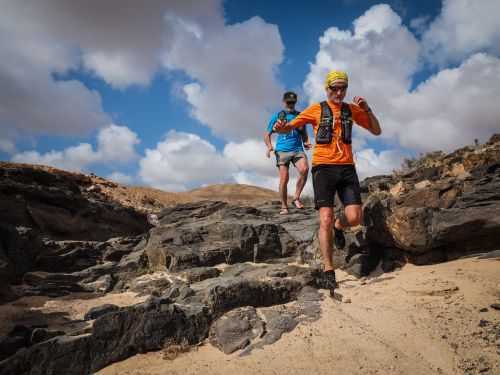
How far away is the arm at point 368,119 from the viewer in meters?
4.64

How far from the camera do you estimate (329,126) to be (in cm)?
444

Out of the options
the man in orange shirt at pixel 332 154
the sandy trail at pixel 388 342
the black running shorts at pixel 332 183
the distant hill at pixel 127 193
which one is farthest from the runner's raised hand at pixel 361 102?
the distant hill at pixel 127 193

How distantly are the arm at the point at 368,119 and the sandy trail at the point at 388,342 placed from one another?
207 cm

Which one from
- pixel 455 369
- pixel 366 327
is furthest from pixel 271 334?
pixel 455 369

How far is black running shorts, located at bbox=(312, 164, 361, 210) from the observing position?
434 centimetres

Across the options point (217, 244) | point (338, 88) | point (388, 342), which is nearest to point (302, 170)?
point (217, 244)

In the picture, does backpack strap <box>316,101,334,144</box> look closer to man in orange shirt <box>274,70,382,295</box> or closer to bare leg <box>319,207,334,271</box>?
man in orange shirt <box>274,70,382,295</box>

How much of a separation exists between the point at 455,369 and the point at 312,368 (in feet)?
3.39

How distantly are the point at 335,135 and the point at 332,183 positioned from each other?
62 cm

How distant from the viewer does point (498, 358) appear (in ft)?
8.53

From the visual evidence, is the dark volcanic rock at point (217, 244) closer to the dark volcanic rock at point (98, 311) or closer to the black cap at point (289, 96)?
the dark volcanic rock at point (98, 311)

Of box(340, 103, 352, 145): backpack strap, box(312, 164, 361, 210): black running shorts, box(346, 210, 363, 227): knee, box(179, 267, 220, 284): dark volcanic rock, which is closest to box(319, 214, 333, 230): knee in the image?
box(312, 164, 361, 210): black running shorts

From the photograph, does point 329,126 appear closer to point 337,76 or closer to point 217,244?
point 337,76

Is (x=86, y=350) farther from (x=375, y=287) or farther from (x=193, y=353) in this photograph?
(x=375, y=287)
